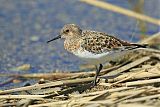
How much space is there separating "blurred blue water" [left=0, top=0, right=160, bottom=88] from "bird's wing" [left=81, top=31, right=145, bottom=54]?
1112 millimetres

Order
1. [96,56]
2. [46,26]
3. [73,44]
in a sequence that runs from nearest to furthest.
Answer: [96,56] → [73,44] → [46,26]

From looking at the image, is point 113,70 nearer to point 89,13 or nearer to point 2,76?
point 2,76

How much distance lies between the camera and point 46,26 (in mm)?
7328

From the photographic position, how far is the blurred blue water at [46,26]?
6168 mm

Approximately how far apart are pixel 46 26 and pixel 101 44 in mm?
2592

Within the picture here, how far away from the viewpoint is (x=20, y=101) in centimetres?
444

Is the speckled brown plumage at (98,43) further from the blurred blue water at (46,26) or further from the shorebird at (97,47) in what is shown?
the blurred blue water at (46,26)

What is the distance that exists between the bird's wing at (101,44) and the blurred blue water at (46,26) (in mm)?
1112

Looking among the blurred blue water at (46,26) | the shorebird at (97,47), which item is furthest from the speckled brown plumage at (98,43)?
the blurred blue water at (46,26)

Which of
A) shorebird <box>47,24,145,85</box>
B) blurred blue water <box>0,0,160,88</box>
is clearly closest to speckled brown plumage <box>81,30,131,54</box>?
shorebird <box>47,24,145,85</box>

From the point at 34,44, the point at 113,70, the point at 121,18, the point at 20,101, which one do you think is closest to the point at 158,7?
the point at 121,18

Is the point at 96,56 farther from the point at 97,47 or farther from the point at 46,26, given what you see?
the point at 46,26

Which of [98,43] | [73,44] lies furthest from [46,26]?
[98,43]

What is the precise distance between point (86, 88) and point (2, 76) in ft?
3.78
